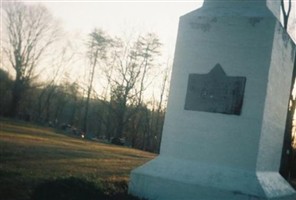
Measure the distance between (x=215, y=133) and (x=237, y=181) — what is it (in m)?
0.97

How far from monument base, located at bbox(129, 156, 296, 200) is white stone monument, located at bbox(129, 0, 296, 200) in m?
0.02

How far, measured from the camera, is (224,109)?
7.25m

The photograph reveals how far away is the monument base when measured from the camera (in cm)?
654

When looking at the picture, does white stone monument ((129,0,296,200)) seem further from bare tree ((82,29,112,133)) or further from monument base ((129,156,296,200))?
bare tree ((82,29,112,133))

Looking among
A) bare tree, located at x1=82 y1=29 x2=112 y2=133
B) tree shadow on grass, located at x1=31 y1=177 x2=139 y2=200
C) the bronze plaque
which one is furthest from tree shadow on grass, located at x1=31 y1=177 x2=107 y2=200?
bare tree, located at x1=82 y1=29 x2=112 y2=133

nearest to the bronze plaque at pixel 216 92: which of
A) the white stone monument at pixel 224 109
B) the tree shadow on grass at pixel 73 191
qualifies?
the white stone monument at pixel 224 109

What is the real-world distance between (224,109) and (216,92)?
35cm

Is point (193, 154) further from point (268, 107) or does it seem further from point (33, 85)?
point (33, 85)

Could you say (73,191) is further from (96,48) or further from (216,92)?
(96,48)

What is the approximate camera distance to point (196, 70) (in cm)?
766

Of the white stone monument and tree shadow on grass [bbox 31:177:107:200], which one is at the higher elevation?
the white stone monument

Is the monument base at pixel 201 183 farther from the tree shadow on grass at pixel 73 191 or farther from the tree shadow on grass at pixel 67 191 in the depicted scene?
Result: the tree shadow on grass at pixel 67 191

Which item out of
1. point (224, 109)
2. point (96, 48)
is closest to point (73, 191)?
point (224, 109)

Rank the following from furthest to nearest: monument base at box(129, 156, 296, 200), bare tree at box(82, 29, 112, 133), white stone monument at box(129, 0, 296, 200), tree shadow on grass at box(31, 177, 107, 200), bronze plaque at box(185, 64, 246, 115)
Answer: bare tree at box(82, 29, 112, 133) < bronze plaque at box(185, 64, 246, 115) < white stone monument at box(129, 0, 296, 200) < tree shadow on grass at box(31, 177, 107, 200) < monument base at box(129, 156, 296, 200)
